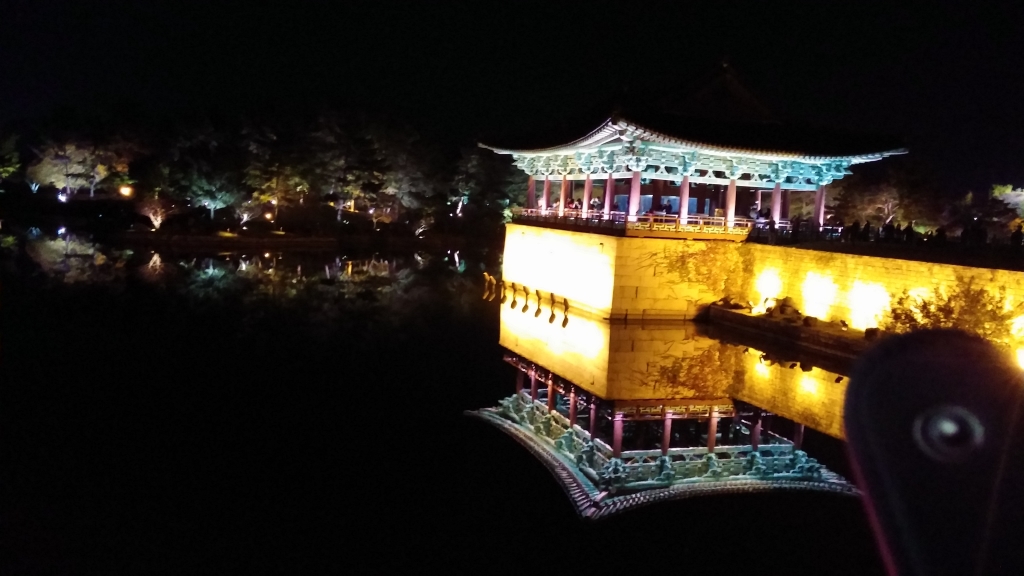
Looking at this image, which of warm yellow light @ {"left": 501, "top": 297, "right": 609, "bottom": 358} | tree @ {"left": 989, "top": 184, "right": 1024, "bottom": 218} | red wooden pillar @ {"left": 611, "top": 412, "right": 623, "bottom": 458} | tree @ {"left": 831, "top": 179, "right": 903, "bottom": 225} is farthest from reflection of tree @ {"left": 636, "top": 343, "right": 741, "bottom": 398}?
tree @ {"left": 989, "top": 184, "right": 1024, "bottom": 218}

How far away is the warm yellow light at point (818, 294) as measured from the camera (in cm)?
1692

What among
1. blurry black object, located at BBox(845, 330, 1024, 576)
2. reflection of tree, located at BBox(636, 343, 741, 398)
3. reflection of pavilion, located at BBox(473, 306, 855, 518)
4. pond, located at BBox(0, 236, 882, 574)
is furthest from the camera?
reflection of tree, located at BBox(636, 343, 741, 398)

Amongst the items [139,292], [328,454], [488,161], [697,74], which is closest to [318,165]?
[488,161]

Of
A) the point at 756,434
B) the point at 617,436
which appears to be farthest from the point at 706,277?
the point at 617,436

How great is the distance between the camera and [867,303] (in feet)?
51.8

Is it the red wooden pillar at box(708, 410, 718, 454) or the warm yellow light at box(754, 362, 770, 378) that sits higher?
the warm yellow light at box(754, 362, 770, 378)

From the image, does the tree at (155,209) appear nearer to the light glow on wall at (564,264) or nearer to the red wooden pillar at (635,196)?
the light glow on wall at (564,264)

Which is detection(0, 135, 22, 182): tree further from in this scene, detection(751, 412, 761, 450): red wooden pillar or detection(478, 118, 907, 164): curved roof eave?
detection(751, 412, 761, 450): red wooden pillar

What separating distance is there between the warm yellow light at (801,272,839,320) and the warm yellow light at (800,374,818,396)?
3859 mm

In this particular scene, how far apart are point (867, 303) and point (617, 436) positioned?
28.3 ft

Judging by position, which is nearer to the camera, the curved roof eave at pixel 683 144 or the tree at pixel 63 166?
the curved roof eave at pixel 683 144

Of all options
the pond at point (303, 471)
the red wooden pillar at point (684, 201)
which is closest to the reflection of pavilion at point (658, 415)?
the pond at point (303, 471)

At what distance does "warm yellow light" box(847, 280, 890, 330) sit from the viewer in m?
15.4

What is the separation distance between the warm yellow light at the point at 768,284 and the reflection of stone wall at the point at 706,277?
3 centimetres
